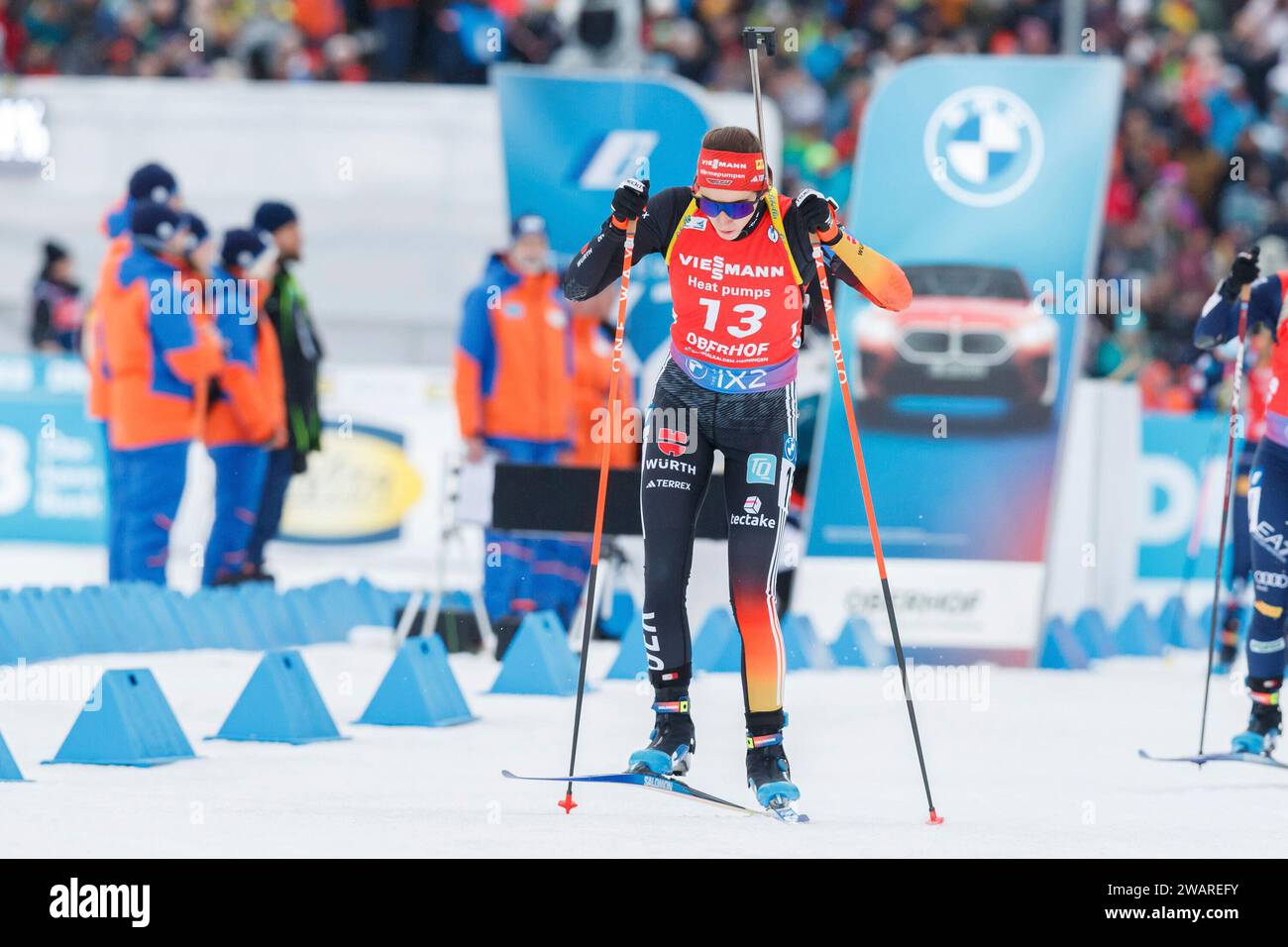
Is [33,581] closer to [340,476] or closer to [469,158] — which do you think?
[340,476]

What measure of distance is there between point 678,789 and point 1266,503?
110 inches

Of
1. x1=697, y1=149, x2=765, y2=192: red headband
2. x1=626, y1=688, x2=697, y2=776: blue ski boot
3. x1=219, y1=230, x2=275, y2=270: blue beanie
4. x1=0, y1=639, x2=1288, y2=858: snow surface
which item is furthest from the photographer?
x1=219, y1=230, x2=275, y2=270: blue beanie

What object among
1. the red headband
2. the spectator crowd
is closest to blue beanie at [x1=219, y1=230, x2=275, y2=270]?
the spectator crowd

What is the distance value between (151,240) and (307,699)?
15.4ft

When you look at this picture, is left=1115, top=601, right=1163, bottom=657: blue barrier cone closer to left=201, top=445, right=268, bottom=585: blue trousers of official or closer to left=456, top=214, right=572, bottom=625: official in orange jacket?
left=456, top=214, right=572, bottom=625: official in orange jacket

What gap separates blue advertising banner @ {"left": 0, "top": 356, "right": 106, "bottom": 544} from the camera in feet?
55.6

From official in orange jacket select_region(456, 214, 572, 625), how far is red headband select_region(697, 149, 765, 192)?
19.6 ft

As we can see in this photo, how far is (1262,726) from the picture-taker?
8289 mm

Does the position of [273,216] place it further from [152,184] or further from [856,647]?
[856,647]

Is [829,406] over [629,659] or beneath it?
over

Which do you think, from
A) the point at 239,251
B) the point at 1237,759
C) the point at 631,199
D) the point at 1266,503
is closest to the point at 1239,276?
the point at 1266,503

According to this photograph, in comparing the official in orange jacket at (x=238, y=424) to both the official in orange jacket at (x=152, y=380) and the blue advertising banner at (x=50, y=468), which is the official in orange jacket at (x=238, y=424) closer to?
the official in orange jacket at (x=152, y=380)
